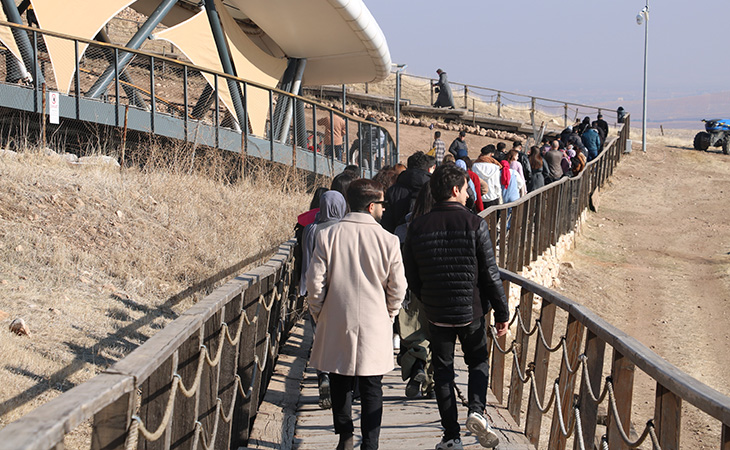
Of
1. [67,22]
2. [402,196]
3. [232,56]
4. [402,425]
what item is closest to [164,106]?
[67,22]

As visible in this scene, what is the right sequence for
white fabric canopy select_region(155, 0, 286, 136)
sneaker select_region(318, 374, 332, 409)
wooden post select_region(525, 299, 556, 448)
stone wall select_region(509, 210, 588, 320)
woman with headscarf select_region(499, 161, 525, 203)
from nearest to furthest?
1. wooden post select_region(525, 299, 556, 448)
2. sneaker select_region(318, 374, 332, 409)
3. woman with headscarf select_region(499, 161, 525, 203)
4. stone wall select_region(509, 210, 588, 320)
5. white fabric canopy select_region(155, 0, 286, 136)

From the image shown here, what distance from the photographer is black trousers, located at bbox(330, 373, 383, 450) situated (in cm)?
489

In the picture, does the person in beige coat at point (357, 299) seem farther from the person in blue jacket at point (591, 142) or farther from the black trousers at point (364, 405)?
the person in blue jacket at point (591, 142)

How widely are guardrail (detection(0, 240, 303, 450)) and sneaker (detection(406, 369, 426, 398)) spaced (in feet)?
3.90

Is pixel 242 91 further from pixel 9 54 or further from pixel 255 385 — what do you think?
pixel 255 385

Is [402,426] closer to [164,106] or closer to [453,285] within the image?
[453,285]

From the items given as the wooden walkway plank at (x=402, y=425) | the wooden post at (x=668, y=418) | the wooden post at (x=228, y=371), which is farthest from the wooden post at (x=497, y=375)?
the wooden post at (x=668, y=418)

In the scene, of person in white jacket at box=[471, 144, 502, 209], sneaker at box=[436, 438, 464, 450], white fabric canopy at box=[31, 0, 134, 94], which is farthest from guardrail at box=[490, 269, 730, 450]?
white fabric canopy at box=[31, 0, 134, 94]

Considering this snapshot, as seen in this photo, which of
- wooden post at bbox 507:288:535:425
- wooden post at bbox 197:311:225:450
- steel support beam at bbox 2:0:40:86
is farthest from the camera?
steel support beam at bbox 2:0:40:86

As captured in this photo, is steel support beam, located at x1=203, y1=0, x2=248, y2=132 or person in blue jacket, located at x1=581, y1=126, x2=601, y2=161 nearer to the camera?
steel support beam, located at x1=203, y1=0, x2=248, y2=132

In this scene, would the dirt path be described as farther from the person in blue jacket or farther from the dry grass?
the dry grass

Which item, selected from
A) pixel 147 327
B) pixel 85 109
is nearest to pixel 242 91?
pixel 85 109

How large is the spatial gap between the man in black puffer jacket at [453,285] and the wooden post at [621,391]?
931mm

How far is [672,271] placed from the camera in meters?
19.4
